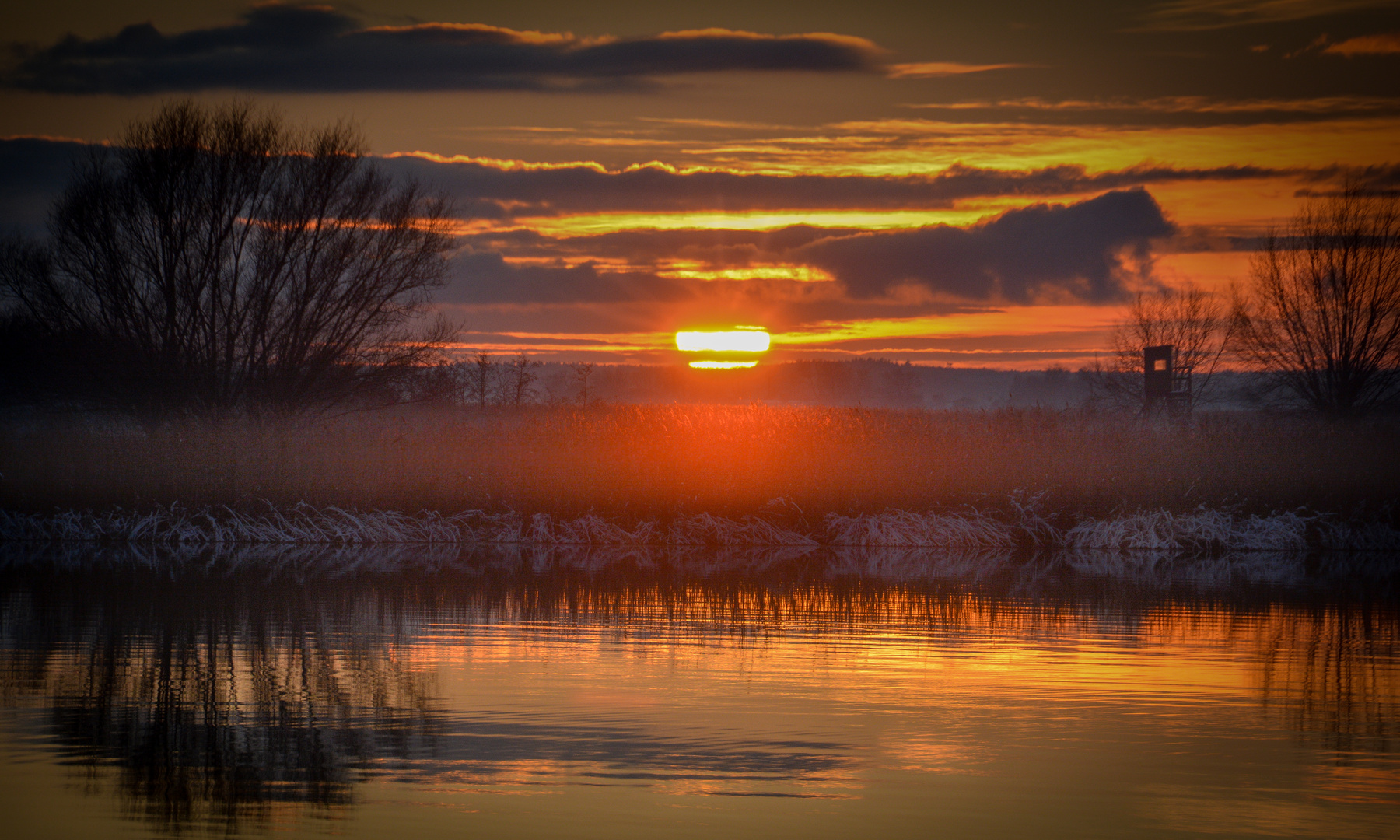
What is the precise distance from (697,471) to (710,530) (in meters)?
1.76

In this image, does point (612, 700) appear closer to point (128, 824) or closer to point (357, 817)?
point (357, 817)

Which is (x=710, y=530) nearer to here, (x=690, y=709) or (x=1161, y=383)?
(x=690, y=709)

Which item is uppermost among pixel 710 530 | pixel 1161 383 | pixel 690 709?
pixel 1161 383

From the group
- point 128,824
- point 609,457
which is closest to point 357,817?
point 128,824

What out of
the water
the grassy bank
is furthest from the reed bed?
the water

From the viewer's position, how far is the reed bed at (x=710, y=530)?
2120 cm

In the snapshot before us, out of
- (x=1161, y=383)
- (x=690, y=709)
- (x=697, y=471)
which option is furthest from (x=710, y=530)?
(x=1161, y=383)

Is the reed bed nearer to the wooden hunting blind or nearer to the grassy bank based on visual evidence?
the grassy bank

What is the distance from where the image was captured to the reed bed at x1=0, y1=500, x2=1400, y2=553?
21.2 m

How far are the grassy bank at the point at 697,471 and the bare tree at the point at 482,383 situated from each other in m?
13.8

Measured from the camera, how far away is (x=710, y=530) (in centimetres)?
2144

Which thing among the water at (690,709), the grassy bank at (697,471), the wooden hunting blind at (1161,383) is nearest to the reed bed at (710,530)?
the grassy bank at (697,471)

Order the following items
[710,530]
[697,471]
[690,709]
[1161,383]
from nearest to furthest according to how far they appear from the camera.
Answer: [690,709] < [710,530] < [697,471] < [1161,383]

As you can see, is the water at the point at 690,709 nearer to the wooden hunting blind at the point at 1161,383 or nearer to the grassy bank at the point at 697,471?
the grassy bank at the point at 697,471
